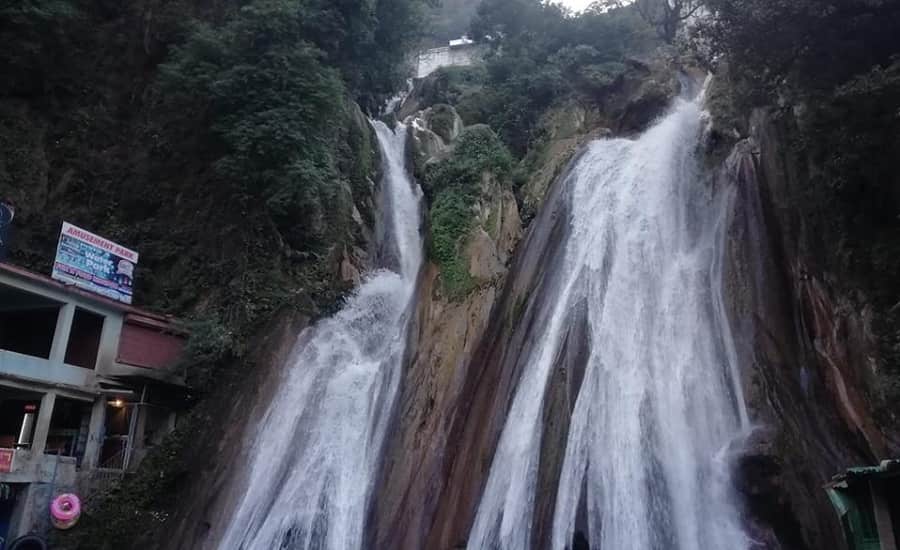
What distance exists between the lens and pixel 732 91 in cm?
1619

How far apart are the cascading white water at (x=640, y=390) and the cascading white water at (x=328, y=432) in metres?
3.79

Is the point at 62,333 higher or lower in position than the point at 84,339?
lower

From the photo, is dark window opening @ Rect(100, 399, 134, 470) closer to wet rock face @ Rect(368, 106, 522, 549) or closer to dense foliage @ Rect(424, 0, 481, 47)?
wet rock face @ Rect(368, 106, 522, 549)

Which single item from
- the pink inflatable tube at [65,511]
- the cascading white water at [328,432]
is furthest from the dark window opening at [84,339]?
the cascading white water at [328,432]

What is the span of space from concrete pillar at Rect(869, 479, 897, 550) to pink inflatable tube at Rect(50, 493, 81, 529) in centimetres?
1720

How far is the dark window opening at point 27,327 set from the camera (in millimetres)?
20469

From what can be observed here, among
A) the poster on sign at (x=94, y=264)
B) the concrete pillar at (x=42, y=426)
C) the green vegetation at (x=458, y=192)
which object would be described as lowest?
the concrete pillar at (x=42, y=426)

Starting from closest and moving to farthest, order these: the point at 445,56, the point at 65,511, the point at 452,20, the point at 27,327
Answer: the point at 65,511 → the point at 27,327 → the point at 445,56 → the point at 452,20

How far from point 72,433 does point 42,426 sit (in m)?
1.80

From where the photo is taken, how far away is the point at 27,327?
2122cm

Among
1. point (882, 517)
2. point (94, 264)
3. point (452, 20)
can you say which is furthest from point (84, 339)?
point (452, 20)

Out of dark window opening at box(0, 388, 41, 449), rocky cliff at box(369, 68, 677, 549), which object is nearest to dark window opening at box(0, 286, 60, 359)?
dark window opening at box(0, 388, 41, 449)

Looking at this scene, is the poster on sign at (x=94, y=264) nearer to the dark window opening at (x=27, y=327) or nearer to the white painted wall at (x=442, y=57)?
the dark window opening at (x=27, y=327)

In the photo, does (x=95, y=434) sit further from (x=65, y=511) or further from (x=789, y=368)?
(x=789, y=368)
